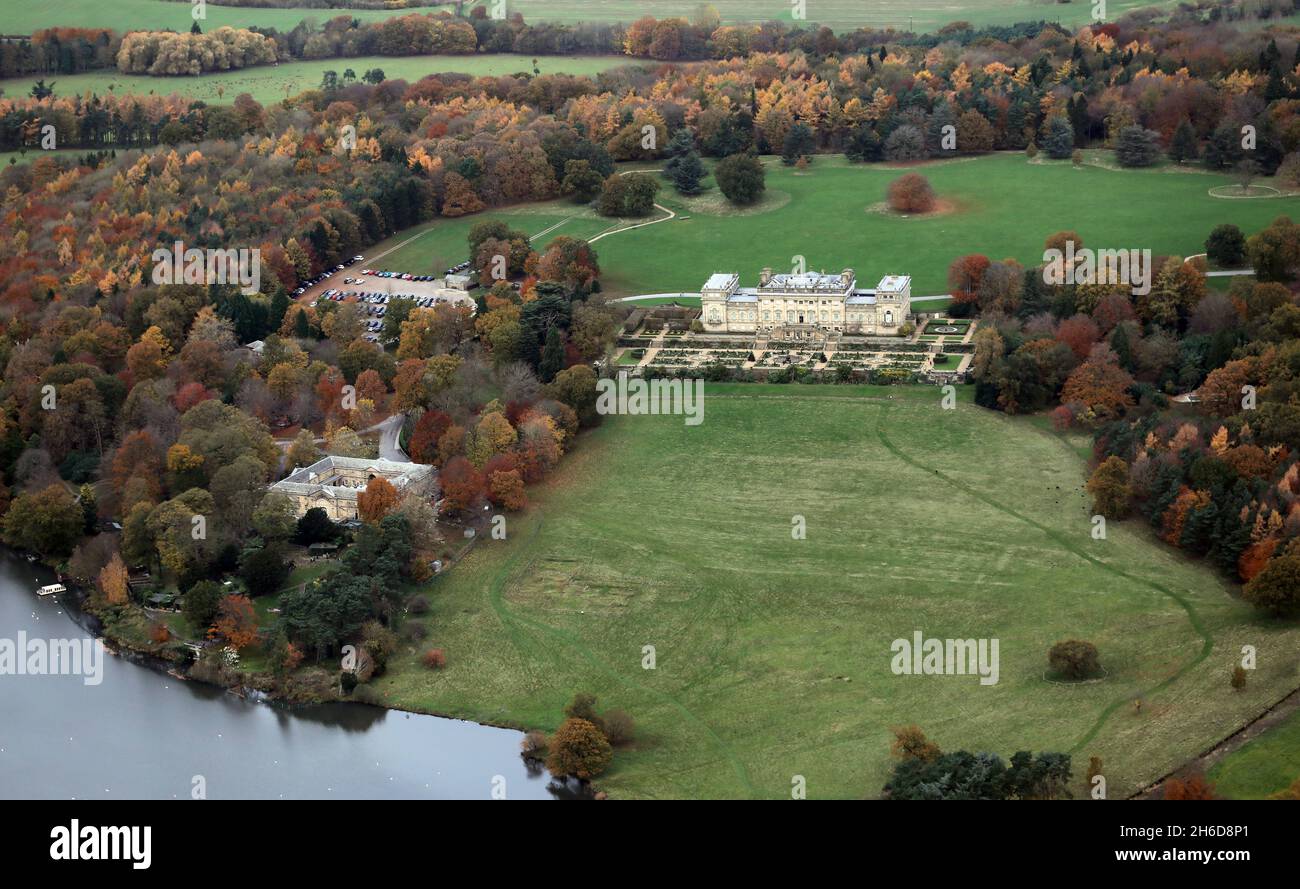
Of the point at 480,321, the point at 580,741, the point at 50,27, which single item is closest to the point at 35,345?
the point at 480,321

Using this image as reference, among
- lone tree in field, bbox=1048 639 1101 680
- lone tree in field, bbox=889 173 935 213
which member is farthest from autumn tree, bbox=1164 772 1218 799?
lone tree in field, bbox=889 173 935 213

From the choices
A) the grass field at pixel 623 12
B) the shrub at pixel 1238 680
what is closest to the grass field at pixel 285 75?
the grass field at pixel 623 12

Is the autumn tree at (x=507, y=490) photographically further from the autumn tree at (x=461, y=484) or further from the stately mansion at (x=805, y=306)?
the stately mansion at (x=805, y=306)

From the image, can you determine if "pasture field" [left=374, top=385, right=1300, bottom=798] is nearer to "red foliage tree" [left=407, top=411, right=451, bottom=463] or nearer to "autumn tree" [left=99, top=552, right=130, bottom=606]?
"red foliage tree" [left=407, top=411, right=451, bottom=463]

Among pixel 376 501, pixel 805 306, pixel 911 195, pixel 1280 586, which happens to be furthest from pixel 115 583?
pixel 911 195

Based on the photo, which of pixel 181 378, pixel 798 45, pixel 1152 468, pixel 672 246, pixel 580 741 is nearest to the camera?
pixel 580 741

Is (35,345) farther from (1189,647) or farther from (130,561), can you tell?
→ (1189,647)

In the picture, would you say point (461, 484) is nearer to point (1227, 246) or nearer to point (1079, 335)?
point (1079, 335)
